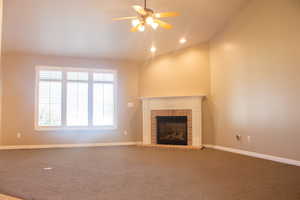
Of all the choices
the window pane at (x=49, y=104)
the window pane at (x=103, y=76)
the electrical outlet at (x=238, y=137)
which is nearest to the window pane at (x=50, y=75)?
the window pane at (x=49, y=104)

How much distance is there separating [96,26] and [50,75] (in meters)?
2.33

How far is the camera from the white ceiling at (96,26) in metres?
4.94

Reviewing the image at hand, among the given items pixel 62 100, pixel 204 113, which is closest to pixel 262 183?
pixel 204 113

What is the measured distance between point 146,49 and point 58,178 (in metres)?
4.52

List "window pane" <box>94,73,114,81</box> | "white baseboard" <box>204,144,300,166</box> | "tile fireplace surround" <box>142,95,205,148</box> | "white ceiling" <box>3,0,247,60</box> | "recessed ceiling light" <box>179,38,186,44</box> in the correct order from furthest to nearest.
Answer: "window pane" <box>94,73,114,81</box>, "tile fireplace surround" <box>142,95,205,148</box>, "recessed ceiling light" <box>179,38,186,44</box>, "white ceiling" <box>3,0,247,60</box>, "white baseboard" <box>204,144,300,166</box>

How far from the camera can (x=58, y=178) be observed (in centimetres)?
333

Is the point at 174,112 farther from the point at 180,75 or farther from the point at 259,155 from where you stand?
the point at 259,155

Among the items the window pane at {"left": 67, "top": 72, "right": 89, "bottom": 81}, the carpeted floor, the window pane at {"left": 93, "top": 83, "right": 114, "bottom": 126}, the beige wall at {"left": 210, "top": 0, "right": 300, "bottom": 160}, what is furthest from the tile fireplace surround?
the window pane at {"left": 67, "top": 72, "right": 89, "bottom": 81}

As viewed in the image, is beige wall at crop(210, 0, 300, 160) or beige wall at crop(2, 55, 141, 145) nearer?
beige wall at crop(210, 0, 300, 160)

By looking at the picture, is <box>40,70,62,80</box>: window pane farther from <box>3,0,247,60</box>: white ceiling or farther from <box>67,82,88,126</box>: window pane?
<box>3,0,247,60</box>: white ceiling

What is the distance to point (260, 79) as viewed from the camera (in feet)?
16.1

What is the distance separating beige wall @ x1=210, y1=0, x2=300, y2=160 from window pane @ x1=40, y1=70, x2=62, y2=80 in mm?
4525

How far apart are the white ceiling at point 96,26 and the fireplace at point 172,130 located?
81.3 inches

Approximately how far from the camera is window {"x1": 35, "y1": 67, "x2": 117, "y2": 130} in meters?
6.79
